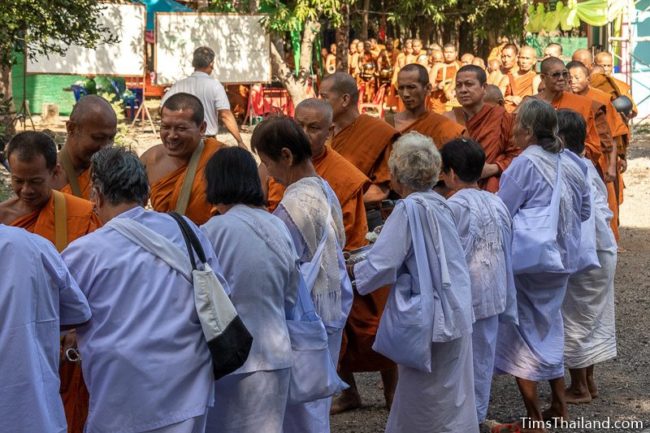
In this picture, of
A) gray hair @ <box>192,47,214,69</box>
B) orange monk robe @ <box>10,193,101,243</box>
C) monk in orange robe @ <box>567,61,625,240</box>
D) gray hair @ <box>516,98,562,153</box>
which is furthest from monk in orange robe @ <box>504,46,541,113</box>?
orange monk robe @ <box>10,193,101,243</box>

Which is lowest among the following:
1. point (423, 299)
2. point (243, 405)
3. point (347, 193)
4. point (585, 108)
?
point (243, 405)

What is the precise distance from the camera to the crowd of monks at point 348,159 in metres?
4.33

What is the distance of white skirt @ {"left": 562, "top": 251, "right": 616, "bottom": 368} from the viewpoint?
254 inches

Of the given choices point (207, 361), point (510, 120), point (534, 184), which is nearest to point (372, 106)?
point (510, 120)

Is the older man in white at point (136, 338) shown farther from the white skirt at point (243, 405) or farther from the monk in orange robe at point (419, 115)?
the monk in orange robe at point (419, 115)

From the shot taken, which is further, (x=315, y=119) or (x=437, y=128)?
(x=437, y=128)

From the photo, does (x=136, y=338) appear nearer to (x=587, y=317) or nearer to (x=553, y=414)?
(x=553, y=414)

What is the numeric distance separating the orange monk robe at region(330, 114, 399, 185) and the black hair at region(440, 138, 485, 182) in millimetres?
1286

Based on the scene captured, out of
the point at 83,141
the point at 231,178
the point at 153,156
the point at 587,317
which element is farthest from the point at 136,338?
the point at 587,317

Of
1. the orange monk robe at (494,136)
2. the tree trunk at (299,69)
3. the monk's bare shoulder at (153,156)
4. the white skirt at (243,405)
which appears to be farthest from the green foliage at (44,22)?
the tree trunk at (299,69)

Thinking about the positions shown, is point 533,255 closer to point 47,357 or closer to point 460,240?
point 460,240

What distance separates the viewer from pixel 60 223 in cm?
431

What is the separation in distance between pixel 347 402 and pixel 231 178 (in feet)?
8.79

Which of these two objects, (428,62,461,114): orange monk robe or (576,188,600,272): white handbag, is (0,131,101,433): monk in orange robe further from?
(428,62,461,114): orange monk robe
